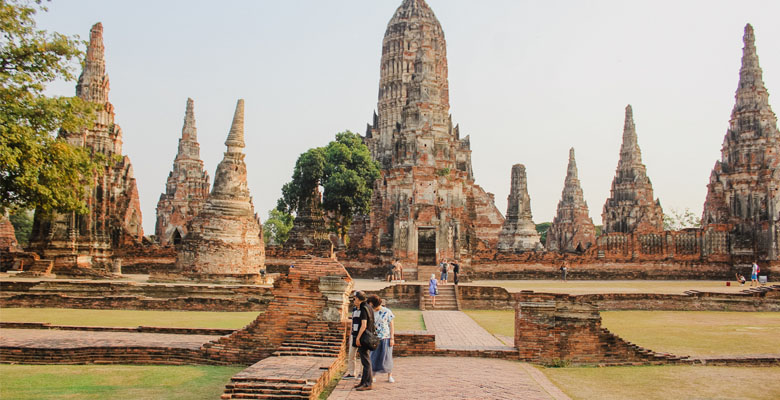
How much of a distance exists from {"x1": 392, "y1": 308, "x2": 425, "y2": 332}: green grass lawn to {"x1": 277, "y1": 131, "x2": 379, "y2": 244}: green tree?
25.2m

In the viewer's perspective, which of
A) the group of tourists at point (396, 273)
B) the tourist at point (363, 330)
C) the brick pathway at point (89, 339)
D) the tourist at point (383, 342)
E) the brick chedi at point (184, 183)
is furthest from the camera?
A: the brick chedi at point (184, 183)

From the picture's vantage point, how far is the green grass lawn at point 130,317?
Result: 41.9 ft

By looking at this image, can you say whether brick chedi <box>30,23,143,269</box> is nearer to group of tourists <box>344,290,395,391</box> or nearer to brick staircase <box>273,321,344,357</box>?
brick staircase <box>273,321,344,357</box>

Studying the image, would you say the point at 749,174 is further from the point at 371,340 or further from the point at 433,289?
the point at 371,340

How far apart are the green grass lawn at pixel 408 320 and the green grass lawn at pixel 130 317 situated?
125 inches

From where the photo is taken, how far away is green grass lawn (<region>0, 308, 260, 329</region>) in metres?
12.8

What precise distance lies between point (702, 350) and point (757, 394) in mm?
3285

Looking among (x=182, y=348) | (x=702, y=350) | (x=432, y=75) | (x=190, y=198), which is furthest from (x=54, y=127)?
(x=190, y=198)

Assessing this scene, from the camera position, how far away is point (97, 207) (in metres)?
25.8

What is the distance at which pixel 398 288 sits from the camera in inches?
717

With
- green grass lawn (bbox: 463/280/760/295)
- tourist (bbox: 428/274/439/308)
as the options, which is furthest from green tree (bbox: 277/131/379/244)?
tourist (bbox: 428/274/439/308)

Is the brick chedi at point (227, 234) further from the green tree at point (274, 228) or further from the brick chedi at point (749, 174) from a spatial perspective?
the green tree at point (274, 228)

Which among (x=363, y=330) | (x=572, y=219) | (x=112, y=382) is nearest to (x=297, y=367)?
(x=363, y=330)

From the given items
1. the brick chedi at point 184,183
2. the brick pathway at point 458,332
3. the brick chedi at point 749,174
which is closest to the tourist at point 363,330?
the brick pathway at point 458,332
